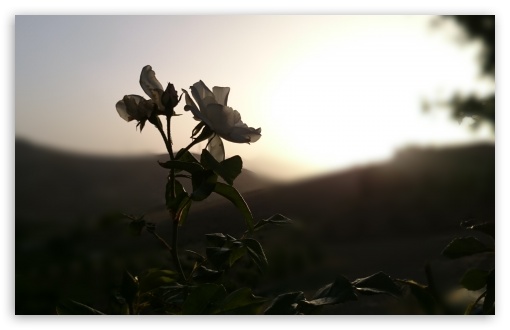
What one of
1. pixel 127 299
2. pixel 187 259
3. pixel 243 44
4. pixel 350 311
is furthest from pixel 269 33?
pixel 127 299

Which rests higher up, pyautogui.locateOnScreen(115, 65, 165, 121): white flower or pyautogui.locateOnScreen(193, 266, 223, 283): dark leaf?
pyautogui.locateOnScreen(115, 65, 165, 121): white flower

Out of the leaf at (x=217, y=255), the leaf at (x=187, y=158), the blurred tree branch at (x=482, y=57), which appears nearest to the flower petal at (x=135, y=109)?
the leaf at (x=187, y=158)

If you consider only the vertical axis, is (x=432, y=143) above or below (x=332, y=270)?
above

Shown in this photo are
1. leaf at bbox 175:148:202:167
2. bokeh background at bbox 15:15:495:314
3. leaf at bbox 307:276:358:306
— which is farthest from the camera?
bokeh background at bbox 15:15:495:314

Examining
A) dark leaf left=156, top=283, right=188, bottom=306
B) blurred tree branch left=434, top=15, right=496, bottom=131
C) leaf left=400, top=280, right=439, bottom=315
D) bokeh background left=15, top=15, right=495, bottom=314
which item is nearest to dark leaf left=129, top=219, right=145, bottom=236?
dark leaf left=156, top=283, right=188, bottom=306

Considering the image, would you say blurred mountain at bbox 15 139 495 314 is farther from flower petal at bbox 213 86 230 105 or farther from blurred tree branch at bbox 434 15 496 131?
flower petal at bbox 213 86 230 105

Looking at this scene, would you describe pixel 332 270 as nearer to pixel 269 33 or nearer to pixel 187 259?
pixel 187 259
